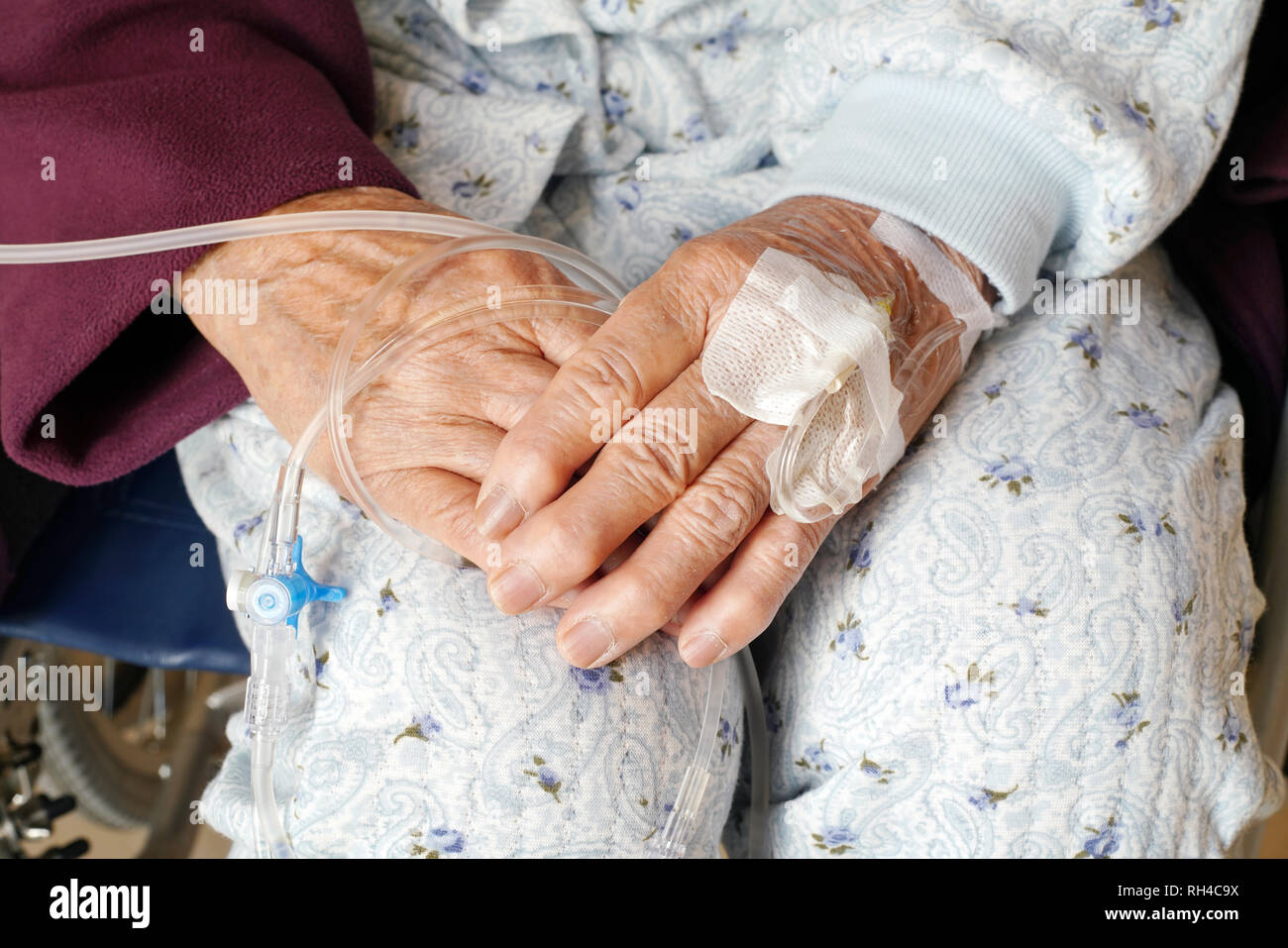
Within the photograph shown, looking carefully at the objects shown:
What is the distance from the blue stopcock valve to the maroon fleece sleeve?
0.20 m

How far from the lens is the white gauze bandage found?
1.88 ft

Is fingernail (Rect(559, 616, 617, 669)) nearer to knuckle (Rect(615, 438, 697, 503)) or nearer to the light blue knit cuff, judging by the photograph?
knuckle (Rect(615, 438, 697, 503))

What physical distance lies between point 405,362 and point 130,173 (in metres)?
0.25

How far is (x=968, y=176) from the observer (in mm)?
703

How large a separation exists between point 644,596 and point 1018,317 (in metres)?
0.40

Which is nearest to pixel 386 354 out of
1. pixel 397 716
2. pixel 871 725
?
pixel 397 716

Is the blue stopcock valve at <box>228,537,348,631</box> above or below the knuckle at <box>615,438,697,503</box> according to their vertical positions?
below

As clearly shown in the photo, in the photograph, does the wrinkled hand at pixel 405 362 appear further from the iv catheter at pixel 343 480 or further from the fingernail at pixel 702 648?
the fingernail at pixel 702 648
